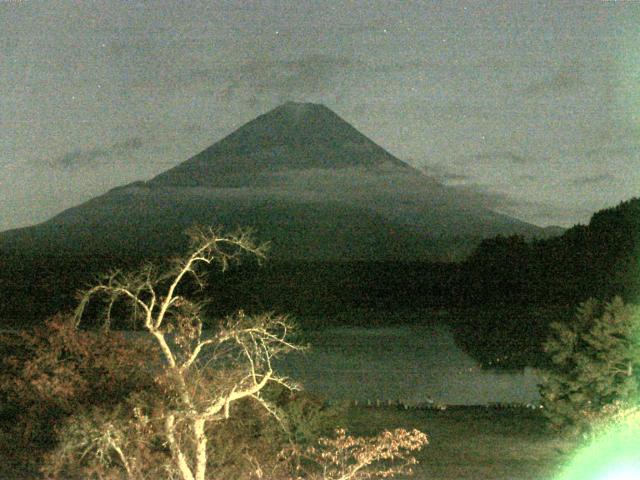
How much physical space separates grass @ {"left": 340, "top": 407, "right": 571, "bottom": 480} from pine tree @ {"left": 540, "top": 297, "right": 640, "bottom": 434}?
0.46 meters

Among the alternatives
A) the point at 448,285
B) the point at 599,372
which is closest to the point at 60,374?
the point at 599,372

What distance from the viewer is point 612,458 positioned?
8.91m

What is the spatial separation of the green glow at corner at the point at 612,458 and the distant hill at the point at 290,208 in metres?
94.9

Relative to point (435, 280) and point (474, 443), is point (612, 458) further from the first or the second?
point (435, 280)

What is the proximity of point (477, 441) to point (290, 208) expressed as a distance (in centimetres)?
12458

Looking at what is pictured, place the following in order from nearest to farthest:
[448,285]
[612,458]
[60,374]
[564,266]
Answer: [60,374], [612,458], [564,266], [448,285]

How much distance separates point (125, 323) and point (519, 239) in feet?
105

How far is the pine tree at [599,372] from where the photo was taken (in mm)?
11719

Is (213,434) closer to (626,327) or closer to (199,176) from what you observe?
(626,327)

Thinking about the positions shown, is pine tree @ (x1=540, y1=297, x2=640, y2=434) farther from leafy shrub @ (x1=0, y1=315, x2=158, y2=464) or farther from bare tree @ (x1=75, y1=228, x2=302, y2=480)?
leafy shrub @ (x1=0, y1=315, x2=158, y2=464)

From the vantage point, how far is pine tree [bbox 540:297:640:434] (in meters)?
11.7

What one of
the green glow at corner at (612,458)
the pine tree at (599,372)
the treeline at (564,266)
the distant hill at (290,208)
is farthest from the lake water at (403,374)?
the distant hill at (290,208)

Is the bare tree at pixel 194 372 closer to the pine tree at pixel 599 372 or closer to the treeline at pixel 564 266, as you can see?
the pine tree at pixel 599 372

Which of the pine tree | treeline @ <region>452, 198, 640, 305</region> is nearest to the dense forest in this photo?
treeline @ <region>452, 198, 640, 305</region>
